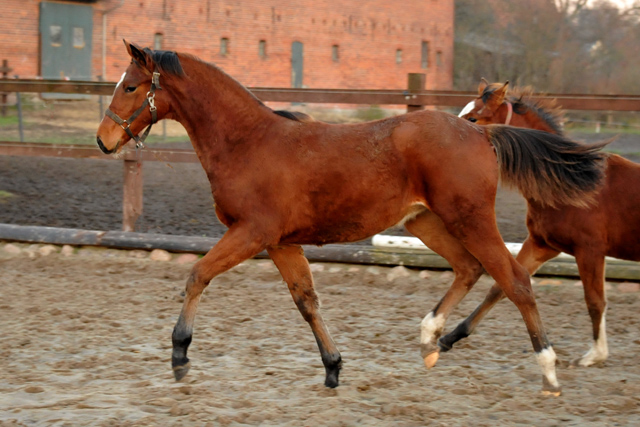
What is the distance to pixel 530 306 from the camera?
3863 mm

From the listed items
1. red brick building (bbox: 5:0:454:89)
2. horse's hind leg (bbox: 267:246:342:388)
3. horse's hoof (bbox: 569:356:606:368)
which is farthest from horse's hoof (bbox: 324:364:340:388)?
red brick building (bbox: 5:0:454:89)

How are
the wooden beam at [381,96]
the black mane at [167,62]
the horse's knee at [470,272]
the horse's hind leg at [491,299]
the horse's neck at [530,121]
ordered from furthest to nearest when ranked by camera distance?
1. the wooden beam at [381,96]
2. the horse's neck at [530,121]
3. the horse's hind leg at [491,299]
4. the horse's knee at [470,272]
5. the black mane at [167,62]

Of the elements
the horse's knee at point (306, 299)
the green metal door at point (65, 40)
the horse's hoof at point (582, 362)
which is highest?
the green metal door at point (65, 40)

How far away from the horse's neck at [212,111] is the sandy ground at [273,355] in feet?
4.29

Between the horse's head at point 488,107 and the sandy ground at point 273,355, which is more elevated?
the horse's head at point 488,107

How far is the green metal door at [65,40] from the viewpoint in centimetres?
2444

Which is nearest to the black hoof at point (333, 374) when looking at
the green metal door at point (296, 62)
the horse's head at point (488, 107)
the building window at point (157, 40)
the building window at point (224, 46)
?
the horse's head at point (488, 107)

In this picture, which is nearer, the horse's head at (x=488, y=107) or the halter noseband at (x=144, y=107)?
the halter noseband at (x=144, y=107)

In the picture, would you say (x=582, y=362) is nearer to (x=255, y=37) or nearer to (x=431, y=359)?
(x=431, y=359)

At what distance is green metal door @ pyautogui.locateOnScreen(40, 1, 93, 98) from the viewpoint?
80.2 ft

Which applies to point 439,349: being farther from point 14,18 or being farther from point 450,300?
point 14,18

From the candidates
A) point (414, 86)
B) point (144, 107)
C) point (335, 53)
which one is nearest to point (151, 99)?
point (144, 107)

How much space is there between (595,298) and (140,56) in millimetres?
3119

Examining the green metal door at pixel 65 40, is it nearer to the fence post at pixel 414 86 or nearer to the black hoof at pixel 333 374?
the fence post at pixel 414 86
